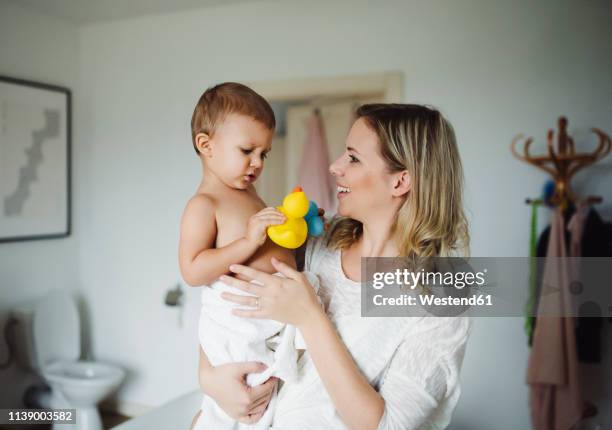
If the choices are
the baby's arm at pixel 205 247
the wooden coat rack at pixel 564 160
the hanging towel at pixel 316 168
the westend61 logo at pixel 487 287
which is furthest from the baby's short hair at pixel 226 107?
the hanging towel at pixel 316 168

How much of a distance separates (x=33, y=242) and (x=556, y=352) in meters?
3.15

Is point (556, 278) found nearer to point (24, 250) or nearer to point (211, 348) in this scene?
point (211, 348)

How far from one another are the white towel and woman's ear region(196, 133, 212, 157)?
327 mm

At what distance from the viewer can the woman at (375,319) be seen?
1.12 m

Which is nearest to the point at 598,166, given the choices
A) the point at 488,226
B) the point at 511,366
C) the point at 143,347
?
the point at 488,226

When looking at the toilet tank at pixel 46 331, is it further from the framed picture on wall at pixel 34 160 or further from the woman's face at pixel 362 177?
the woman's face at pixel 362 177

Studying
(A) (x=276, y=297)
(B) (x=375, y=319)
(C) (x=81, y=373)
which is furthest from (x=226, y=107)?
(C) (x=81, y=373)

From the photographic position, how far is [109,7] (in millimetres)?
3262

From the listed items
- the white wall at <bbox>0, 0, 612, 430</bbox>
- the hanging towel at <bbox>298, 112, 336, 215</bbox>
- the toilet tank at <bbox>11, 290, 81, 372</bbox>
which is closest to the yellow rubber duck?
the white wall at <bbox>0, 0, 612, 430</bbox>

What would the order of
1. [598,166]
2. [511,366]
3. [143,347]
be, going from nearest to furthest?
[598,166] → [511,366] → [143,347]

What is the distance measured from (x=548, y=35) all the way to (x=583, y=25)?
159mm

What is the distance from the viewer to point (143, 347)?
11.7ft

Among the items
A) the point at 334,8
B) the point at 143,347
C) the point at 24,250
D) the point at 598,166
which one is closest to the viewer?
the point at 598,166

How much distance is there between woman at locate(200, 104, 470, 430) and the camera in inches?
44.2
